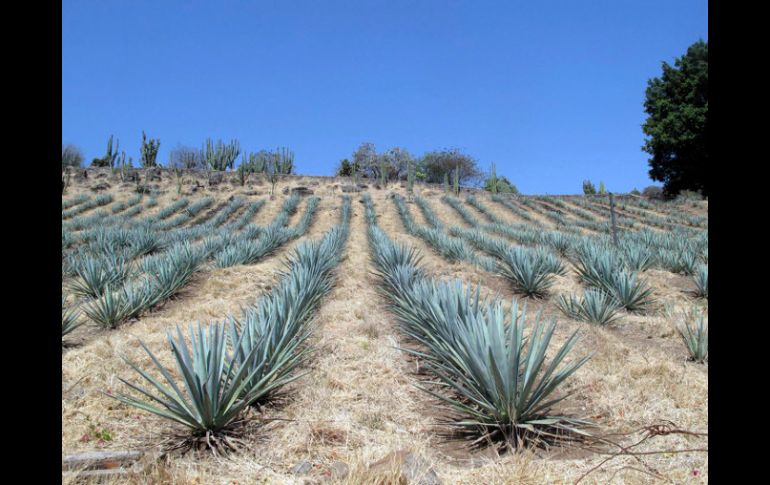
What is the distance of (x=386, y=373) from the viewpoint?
385cm

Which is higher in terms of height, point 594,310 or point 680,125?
point 680,125

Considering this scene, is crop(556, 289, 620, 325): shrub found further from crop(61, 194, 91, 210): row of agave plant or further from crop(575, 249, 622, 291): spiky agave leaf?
crop(61, 194, 91, 210): row of agave plant

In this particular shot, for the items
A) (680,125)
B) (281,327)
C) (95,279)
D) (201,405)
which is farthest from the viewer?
(680,125)

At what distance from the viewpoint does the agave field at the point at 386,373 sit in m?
2.41

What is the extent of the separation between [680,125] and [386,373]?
31776 mm

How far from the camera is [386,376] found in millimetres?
3771

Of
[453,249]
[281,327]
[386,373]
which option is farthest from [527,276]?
[281,327]

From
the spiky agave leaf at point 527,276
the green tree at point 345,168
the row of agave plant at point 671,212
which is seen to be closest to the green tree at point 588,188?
the row of agave plant at point 671,212

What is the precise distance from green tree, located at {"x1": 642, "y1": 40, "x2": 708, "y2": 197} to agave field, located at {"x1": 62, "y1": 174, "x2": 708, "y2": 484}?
23.3 metres

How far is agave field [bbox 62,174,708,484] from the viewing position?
2.41 m

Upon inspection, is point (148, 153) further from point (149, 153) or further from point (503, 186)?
point (503, 186)

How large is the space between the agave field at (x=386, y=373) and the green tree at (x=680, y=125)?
23297 mm
